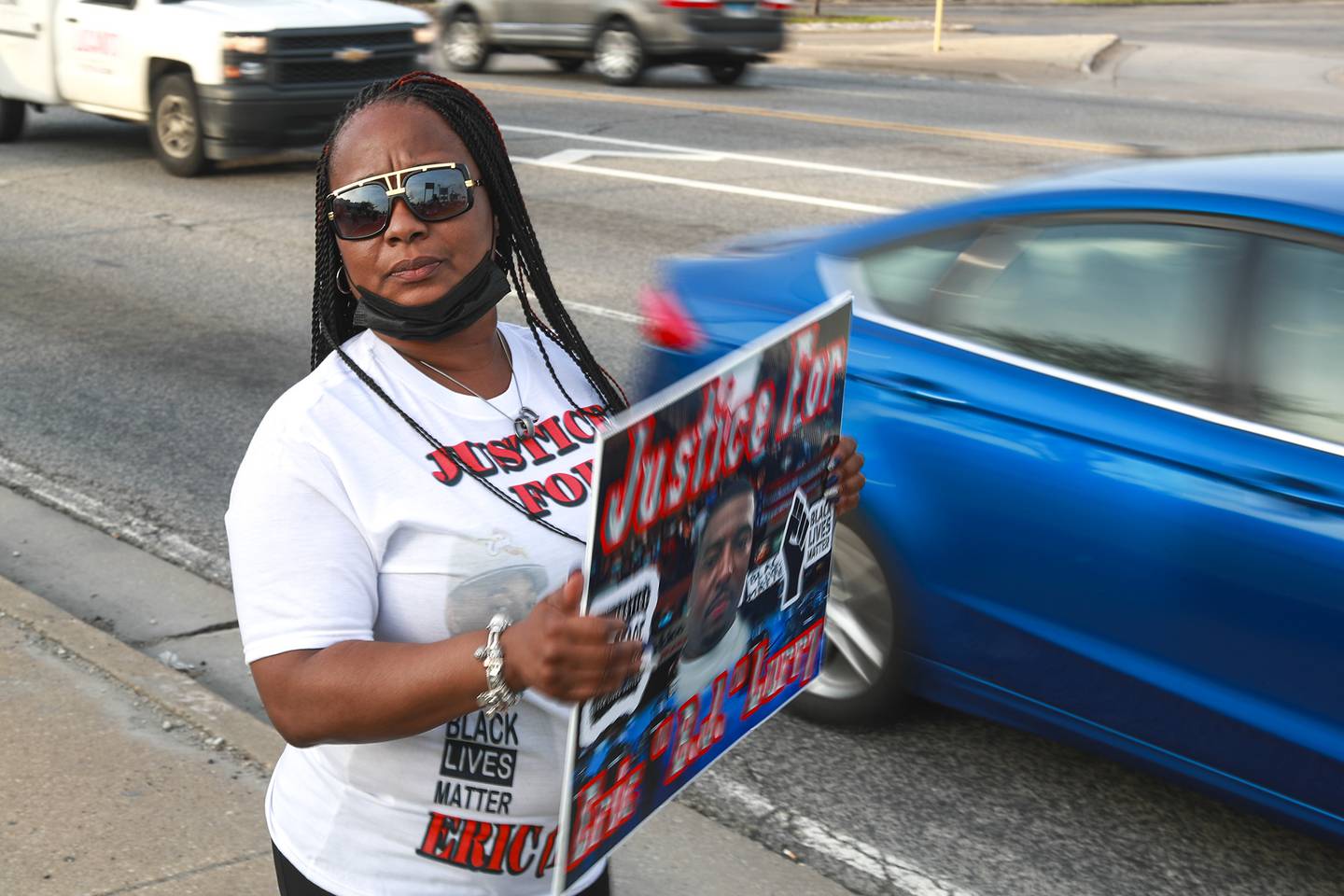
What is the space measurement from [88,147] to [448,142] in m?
13.8

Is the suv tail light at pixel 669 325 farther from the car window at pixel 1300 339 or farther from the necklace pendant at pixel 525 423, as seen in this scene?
the necklace pendant at pixel 525 423

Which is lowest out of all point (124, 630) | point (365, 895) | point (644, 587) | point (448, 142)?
point (124, 630)

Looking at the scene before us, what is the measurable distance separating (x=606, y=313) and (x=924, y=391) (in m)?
4.84

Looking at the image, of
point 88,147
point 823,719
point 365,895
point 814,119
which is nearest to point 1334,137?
point 814,119

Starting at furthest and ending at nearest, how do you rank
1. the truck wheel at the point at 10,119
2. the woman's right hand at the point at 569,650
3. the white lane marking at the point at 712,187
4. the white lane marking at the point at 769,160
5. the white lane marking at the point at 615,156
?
the truck wheel at the point at 10,119, the white lane marking at the point at 615,156, the white lane marking at the point at 769,160, the white lane marking at the point at 712,187, the woman's right hand at the point at 569,650

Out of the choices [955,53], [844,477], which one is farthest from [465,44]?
[844,477]

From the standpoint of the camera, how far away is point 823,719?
4.50m

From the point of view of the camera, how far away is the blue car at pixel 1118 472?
3.46 m

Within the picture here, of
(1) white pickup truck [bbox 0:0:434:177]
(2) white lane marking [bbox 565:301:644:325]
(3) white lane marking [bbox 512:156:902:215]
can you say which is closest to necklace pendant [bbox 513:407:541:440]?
(2) white lane marking [bbox 565:301:644:325]

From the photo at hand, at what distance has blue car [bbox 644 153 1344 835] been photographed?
3455 millimetres

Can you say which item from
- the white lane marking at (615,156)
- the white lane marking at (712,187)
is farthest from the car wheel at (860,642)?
the white lane marking at (615,156)

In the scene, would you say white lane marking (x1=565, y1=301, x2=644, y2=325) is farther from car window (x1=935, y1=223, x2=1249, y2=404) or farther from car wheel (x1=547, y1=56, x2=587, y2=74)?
car wheel (x1=547, y1=56, x2=587, y2=74)

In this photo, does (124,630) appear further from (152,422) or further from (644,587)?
(644,587)

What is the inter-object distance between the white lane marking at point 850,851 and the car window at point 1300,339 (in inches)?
51.9
